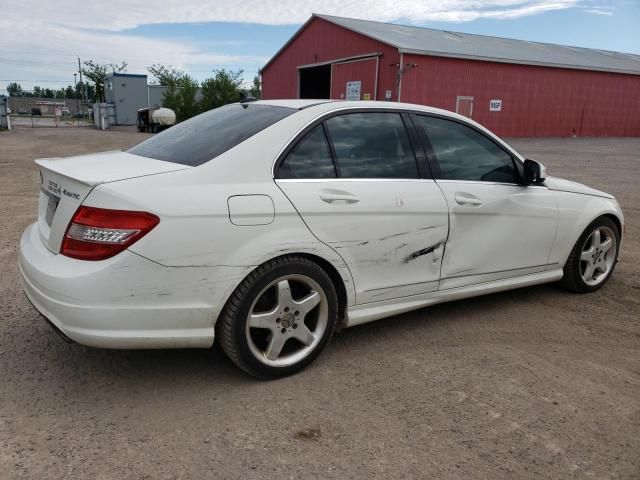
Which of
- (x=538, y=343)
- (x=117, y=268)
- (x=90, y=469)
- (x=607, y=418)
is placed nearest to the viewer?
(x=90, y=469)

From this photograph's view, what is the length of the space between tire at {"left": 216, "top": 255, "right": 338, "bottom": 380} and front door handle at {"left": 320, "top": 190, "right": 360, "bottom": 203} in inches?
14.2

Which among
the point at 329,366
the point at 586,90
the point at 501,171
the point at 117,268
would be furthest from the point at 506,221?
the point at 586,90

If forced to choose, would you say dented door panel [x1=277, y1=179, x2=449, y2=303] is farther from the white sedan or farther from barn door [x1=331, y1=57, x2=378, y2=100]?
barn door [x1=331, y1=57, x2=378, y2=100]

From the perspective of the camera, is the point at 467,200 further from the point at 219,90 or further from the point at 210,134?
the point at 219,90

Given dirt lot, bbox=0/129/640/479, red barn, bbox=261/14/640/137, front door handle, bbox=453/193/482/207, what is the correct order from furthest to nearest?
red barn, bbox=261/14/640/137 → front door handle, bbox=453/193/482/207 → dirt lot, bbox=0/129/640/479

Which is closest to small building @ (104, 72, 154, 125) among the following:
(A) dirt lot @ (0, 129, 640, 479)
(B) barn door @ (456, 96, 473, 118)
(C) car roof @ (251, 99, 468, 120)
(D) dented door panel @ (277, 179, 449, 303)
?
(B) barn door @ (456, 96, 473, 118)

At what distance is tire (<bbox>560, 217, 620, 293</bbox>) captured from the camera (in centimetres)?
456

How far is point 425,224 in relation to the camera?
11.4 ft

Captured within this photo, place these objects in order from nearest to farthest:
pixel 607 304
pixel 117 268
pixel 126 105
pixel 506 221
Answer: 1. pixel 117 268
2. pixel 506 221
3. pixel 607 304
4. pixel 126 105

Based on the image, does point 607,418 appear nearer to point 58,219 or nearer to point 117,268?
point 117,268

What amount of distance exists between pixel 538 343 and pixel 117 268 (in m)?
2.70

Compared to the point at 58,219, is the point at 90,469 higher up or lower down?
lower down

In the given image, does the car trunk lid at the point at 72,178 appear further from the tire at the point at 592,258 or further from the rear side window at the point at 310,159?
the tire at the point at 592,258

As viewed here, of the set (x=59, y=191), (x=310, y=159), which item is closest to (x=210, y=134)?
(x=310, y=159)
